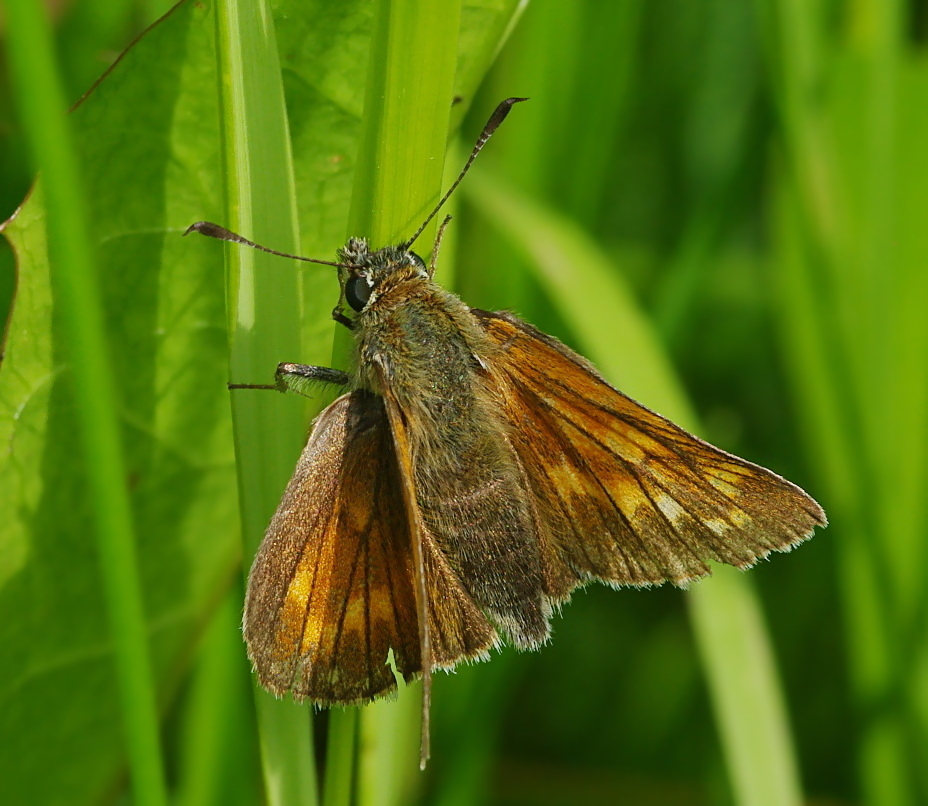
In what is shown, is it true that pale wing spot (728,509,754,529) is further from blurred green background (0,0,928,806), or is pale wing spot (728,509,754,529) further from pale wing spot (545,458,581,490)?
blurred green background (0,0,928,806)

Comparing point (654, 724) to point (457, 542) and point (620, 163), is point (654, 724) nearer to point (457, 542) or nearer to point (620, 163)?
point (457, 542)

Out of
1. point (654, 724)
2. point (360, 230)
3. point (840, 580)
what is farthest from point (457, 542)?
point (654, 724)

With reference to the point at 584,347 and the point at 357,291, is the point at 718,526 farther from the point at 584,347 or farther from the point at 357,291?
the point at 584,347

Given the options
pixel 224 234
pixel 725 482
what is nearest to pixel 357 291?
pixel 224 234

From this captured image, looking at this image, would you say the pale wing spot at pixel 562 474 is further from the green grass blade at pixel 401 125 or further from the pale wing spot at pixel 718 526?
the green grass blade at pixel 401 125

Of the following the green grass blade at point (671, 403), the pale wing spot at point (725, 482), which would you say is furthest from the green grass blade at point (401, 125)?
the green grass blade at point (671, 403)

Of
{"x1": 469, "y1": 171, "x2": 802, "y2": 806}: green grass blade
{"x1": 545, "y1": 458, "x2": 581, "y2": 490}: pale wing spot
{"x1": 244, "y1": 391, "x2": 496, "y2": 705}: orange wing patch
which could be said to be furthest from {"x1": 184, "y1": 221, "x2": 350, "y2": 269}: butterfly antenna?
{"x1": 469, "y1": 171, "x2": 802, "y2": 806}: green grass blade
